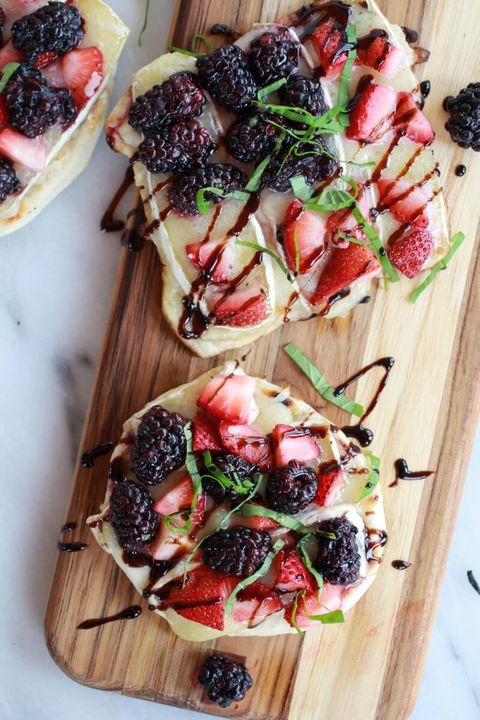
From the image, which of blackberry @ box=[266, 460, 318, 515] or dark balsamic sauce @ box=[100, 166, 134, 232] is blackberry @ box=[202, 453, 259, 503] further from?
dark balsamic sauce @ box=[100, 166, 134, 232]

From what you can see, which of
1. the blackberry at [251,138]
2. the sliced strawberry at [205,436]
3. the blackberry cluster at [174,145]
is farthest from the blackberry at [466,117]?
the sliced strawberry at [205,436]

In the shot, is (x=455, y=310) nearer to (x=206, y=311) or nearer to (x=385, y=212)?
(x=385, y=212)

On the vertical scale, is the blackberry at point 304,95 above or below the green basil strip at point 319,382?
above

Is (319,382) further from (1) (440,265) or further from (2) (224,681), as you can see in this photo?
(2) (224,681)

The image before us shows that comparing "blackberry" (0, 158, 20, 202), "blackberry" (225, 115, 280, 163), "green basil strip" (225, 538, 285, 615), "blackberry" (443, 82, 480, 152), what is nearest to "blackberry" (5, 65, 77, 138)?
"blackberry" (0, 158, 20, 202)

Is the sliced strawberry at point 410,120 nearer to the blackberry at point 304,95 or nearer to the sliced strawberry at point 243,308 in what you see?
the blackberry at point 304,95

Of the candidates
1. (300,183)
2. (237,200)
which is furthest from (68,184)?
(300,183)
